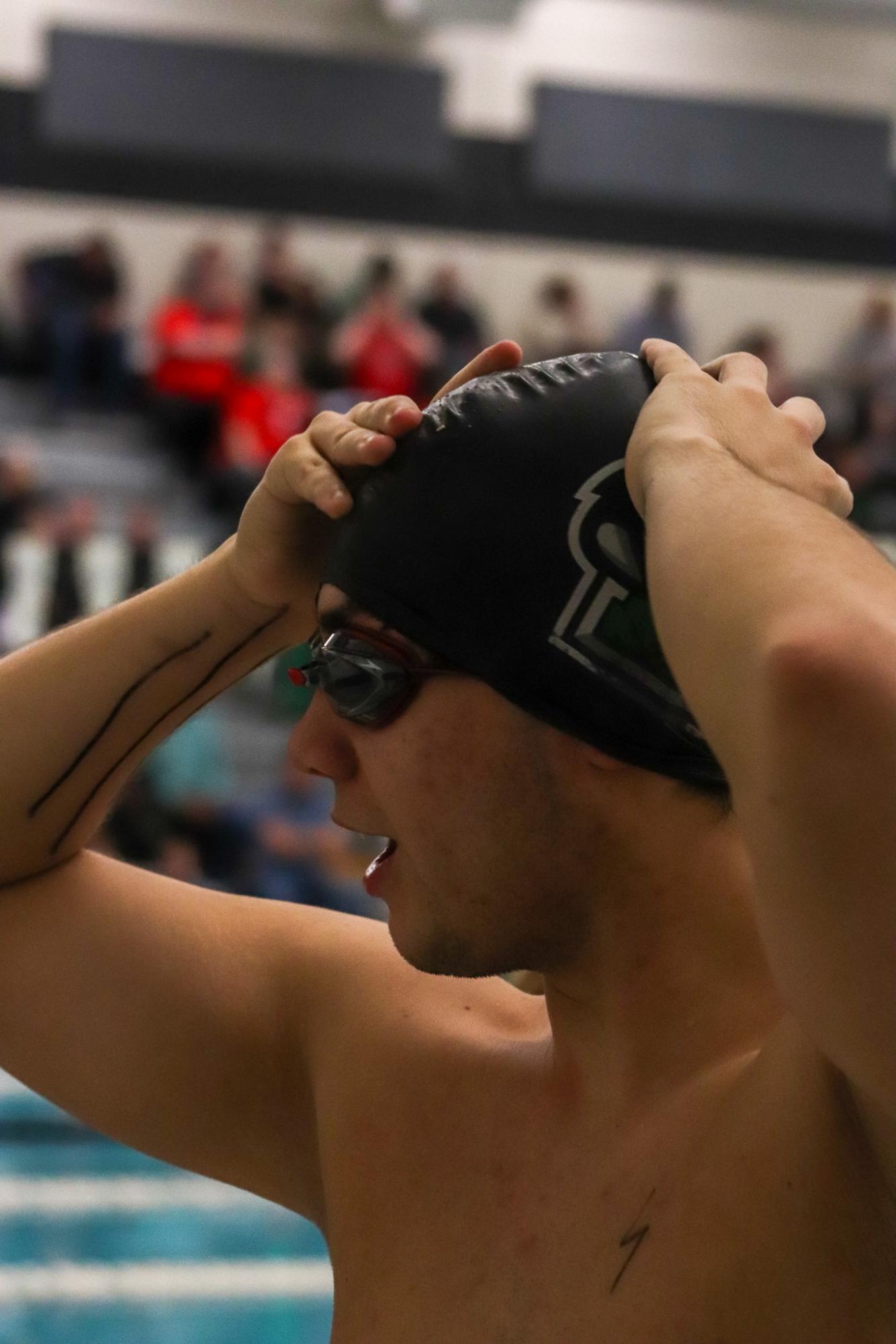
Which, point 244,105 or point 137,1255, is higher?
point 244,105

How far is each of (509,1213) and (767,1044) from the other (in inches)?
14.5

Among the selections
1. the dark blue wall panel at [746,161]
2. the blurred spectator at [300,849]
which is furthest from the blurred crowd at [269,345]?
the blurred spectator at [300,849]

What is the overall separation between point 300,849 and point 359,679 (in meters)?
6.99

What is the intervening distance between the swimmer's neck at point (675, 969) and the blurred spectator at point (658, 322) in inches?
534

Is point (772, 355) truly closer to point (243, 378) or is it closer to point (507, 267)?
point (507, 267)

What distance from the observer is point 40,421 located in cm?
1345

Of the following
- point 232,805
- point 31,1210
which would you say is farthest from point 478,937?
point 232,805

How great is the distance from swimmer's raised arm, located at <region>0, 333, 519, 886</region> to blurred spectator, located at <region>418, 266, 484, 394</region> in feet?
40.4

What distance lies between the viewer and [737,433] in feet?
4.78

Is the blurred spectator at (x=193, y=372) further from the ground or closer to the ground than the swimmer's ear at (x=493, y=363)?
closer to the ground

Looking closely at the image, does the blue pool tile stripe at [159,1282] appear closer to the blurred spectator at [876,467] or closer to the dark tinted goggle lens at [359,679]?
the dark tinted goggle lens at [359,679]

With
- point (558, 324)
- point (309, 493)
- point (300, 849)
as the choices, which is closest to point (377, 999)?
point (309, 493)

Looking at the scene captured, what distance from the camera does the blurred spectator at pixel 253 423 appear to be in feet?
38.4

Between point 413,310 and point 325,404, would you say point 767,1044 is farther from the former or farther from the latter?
point 413,310
